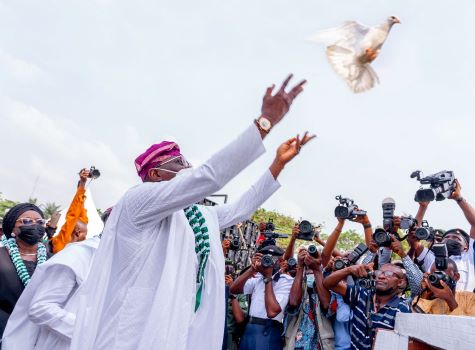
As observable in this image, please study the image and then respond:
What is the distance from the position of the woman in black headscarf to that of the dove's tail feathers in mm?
3081

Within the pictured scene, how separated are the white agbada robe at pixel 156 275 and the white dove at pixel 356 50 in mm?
591

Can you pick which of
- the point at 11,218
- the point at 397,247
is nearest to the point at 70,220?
the point at 11,218

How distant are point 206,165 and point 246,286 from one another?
403 centimetres

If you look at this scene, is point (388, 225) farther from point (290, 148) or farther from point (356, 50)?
point (356, 50)

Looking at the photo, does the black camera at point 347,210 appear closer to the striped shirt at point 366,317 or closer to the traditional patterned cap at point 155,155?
the striped shirt at point 366,317

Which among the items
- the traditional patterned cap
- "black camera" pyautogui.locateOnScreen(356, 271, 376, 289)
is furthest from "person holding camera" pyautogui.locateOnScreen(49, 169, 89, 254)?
the traditional patterned cap

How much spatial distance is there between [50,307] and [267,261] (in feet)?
9.17

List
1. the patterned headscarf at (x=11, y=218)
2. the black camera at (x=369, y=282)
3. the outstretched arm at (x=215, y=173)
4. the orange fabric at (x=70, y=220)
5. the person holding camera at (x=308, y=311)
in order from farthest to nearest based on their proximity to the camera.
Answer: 1. the orange fabric at (x=70, y=220)
2. the person holding camera at (x=308, y=311)
3. the black camera at (x=369, y=282)
4. the patterned headscarf at (x=11, y=218)
5. the outstretched arm at (x=215, y=173)

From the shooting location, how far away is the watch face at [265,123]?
7.63ft

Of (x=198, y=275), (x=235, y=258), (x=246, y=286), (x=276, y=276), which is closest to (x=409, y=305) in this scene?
(x=276, y=276)

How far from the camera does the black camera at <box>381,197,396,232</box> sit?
5.06m

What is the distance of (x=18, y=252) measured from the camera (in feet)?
14.0

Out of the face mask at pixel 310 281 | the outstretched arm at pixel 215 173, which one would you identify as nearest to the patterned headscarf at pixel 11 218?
the outstretched arm at pixel 215 173

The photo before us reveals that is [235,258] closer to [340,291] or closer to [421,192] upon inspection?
[340,291]
